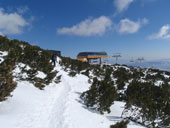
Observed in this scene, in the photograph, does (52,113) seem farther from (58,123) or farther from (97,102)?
(97,102)

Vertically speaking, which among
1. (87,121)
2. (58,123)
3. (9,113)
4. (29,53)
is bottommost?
(87,121)

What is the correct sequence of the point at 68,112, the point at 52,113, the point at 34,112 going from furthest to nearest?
the point at 68,112 < the point at 52,113 < the point at 34,112

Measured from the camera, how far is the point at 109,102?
7.86 meters

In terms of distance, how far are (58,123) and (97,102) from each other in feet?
12.9

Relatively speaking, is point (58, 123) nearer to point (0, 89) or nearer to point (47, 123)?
point (47, 123)

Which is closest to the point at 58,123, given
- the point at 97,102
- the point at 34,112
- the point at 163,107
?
the point at 34,112

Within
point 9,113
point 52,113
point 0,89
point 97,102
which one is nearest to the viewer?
point 0,89

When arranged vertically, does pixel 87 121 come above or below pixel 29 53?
below

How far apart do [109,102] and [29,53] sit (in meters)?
8.59

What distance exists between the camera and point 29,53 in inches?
417

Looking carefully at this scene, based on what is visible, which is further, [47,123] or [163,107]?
[163,107]

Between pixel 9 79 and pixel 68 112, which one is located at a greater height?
pixel 9 79

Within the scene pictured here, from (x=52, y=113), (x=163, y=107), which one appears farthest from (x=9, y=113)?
(x=163, y=107)

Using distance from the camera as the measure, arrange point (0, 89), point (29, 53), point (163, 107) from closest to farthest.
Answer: point (0, 89), point (163, 107), point (29, 53)
